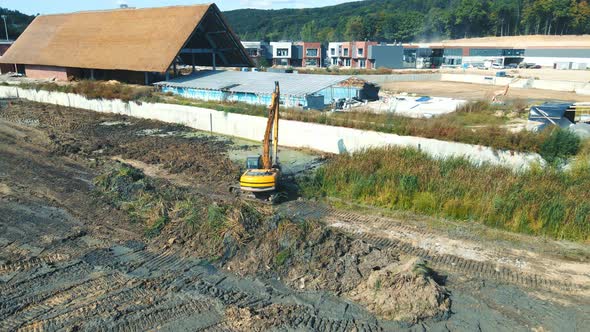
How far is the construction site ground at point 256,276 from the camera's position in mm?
7520

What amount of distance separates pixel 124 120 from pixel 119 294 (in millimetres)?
18531

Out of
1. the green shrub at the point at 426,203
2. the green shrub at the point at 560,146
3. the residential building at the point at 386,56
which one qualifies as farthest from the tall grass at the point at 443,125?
the residential building at the point at 386,56

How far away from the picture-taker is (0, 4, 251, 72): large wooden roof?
3275 centimetres

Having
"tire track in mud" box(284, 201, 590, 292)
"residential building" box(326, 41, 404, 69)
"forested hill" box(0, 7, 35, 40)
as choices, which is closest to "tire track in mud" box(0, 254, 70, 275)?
"tire track in mud" box(284, 201, 590, 292)

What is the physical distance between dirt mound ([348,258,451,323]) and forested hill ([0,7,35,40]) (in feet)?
277

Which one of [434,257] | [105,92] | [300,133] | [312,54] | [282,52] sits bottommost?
[434,257]

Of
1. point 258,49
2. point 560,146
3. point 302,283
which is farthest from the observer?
point 258,49

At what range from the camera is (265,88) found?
26188mm

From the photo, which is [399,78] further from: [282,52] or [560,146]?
[560,146]

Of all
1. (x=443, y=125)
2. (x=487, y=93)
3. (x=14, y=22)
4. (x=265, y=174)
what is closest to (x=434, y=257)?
(x=265, y=174)

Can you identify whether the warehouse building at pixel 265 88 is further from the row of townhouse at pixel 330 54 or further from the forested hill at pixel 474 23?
the forested hill at pixel 474 23

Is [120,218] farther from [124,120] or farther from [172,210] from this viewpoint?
[124,120]

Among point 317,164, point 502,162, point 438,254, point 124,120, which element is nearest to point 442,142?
point 502,162

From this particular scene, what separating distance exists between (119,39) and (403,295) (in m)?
34.7
